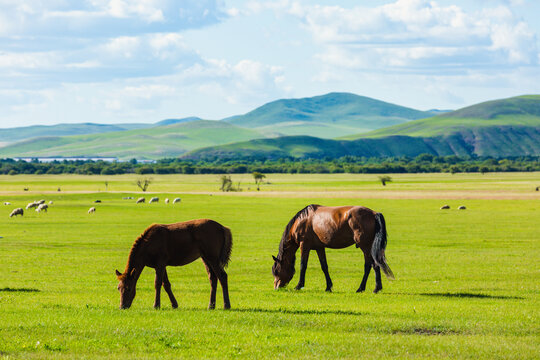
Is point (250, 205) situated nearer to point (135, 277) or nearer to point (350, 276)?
point (350, 276)

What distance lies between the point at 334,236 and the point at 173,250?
19.5ft

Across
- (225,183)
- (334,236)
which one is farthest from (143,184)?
(334,236)

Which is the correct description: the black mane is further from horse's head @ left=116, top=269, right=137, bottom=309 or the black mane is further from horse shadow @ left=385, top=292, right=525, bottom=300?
horse's head @ left=116, top=269, right=137, bottom=309

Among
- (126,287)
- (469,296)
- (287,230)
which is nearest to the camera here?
(126,287)

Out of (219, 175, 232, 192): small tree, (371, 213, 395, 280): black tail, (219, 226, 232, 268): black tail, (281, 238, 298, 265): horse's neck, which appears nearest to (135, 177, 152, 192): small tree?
(219, 175, 232, 192): small tree

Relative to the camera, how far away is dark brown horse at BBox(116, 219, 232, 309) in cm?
1744

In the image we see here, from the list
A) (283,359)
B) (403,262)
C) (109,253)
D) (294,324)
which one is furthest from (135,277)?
(109,253)

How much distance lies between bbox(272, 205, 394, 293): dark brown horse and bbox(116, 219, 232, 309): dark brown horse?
159 inches

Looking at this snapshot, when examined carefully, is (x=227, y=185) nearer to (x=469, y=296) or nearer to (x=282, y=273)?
(x=282, y=273)

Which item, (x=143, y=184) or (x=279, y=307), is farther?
(x=143, y=184)

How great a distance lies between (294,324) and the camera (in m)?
15.5

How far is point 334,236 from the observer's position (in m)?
21.7

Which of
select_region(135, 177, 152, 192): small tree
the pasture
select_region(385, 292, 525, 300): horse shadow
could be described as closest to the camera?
the pasture

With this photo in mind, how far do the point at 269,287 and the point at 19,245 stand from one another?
21.5 m
